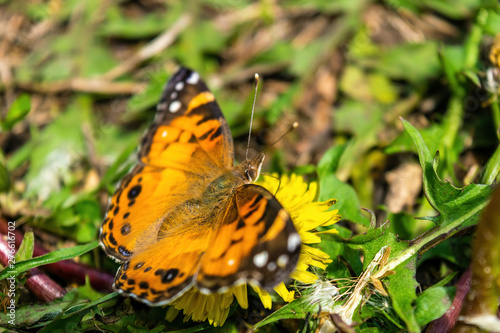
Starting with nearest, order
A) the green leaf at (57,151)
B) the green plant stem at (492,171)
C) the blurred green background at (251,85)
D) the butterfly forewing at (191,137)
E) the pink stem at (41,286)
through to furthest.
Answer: the green plant stem at (492,171)
the pink stem at (41,286)
the butterfly forewing at (191,137)
the blurred green background at (251,85)
the green leaf at (57,151)

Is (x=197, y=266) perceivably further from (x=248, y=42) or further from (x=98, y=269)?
(x=248, y=42)

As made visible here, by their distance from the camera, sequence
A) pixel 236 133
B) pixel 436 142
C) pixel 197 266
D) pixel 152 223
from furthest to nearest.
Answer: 1. pixel 236 133
2. pixel 436 142
3. pixel 152 223
4. pixel 197 266

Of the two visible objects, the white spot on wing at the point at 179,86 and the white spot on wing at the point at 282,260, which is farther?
the white spot on wing at the point at 179,86

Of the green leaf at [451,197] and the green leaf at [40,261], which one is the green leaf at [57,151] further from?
the green leaf at [451,197]

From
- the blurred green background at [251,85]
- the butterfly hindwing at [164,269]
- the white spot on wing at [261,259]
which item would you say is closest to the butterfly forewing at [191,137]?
the blurred green background at [251,85]

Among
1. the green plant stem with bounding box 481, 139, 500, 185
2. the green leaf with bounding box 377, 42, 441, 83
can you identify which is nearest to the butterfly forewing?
the green plant stem with bounding box 481, 139, 500, 185

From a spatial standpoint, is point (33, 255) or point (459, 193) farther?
point (33, 255)

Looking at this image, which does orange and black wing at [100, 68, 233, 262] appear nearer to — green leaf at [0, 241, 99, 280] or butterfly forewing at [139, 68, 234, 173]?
butterfly forewing at [139, 68, 234, 173]

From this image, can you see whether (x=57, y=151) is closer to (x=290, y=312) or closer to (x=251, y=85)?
(x=251, y=85)

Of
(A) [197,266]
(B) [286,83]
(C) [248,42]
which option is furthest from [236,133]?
(A) [197,266]
